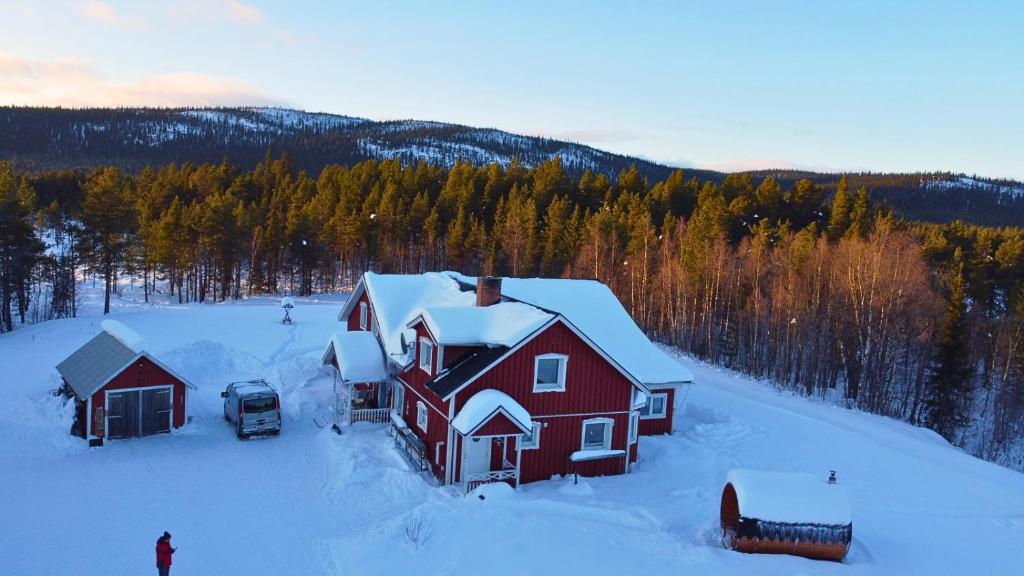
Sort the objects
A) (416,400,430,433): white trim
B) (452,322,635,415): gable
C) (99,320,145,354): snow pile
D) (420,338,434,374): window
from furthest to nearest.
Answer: (99,320,145,354): snow pile < (420,338,434,374): window < (416,400,430,433): white trim < (452,322,635,415): gable

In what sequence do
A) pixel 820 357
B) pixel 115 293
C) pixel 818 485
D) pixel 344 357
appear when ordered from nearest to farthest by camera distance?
1. pixel 818 485
2. pixel 344 357
3. pixel 820 357
4. pixel 115 293

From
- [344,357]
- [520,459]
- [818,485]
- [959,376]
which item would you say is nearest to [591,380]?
[520,459]

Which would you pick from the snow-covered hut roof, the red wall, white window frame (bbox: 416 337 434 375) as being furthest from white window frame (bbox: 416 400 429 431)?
the red wall

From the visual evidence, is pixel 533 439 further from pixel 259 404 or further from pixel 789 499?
pixel 259 404

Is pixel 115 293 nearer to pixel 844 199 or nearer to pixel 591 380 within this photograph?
pixel 591 380

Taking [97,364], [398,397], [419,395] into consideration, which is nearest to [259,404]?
[398,397]

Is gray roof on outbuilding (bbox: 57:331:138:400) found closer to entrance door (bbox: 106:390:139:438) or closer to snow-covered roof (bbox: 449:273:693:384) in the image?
entrance door (bbox: 106:390:139:438)
